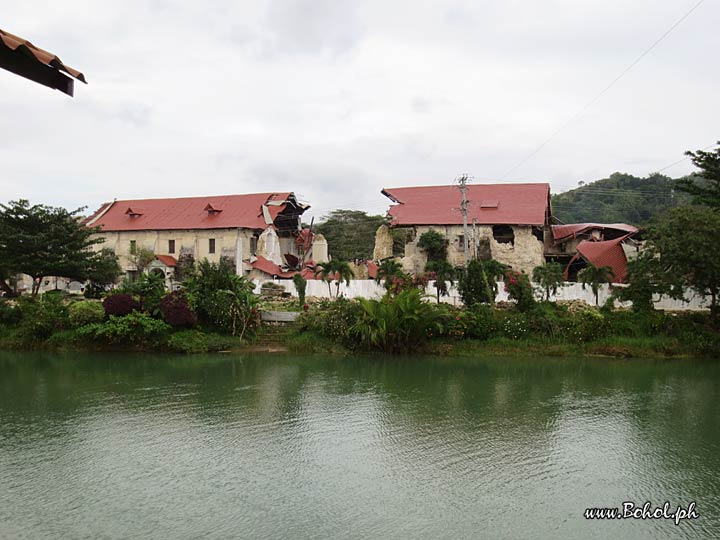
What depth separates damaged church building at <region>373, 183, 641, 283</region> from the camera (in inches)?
1377

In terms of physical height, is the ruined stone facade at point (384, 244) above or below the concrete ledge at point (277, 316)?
above

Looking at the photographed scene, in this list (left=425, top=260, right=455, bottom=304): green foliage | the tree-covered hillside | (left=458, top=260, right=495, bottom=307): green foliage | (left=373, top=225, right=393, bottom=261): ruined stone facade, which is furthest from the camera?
the tree-covered hillside

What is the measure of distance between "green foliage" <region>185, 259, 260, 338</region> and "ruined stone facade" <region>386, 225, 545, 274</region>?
13.1 m

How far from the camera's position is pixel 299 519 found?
7754 millimetres

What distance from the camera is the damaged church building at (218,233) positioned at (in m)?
Answer: 38.6

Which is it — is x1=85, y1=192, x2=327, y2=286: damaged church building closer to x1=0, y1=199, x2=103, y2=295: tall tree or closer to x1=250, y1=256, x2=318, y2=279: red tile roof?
x1=250, y1=256, x2=318, y2=279: red tile roof

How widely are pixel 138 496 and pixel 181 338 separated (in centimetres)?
1534

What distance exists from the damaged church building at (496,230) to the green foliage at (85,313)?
16932mm

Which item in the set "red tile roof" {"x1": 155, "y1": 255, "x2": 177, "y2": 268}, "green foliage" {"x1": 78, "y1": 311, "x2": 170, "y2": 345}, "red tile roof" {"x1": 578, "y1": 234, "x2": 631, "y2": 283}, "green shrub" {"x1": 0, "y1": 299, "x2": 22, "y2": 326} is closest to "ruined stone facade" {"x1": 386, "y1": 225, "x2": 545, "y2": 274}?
"red tile roof" {"x1": 578, "y1": 234, "x2": 631, "y2": 283}

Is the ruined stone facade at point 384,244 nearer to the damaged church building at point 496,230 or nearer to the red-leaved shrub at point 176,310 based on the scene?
the damaged church building at point 496,230

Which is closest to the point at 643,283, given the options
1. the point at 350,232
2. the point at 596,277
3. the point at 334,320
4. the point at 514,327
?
the point at 596,277

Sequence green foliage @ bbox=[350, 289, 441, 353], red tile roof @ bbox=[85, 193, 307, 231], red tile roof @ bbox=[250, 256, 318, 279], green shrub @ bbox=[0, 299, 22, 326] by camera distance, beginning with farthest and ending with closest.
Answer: red tile roof @ bbox=[85, 193, 307, 231] → red tile roof @ bbox=[250, 256, 318, 279] → green shrub @ bbox=[0, 299, 22, 326] → green foliage @ bbox=[350, 289, 441, 353]

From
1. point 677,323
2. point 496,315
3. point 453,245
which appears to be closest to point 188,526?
point 496,315

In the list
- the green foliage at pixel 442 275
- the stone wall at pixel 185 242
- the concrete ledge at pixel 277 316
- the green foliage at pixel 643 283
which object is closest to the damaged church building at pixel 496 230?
the green foliage at pixel 442 275
